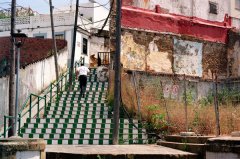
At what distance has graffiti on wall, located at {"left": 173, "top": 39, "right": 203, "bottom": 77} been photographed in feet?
78.8

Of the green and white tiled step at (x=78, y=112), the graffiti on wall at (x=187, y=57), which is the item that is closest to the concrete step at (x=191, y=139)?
the green and white tiled step at (x=78, y=112)

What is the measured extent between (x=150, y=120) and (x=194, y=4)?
1486 cm

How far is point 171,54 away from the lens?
2380cm

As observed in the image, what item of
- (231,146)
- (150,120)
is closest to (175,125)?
(150,120)

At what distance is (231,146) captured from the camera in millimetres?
6809

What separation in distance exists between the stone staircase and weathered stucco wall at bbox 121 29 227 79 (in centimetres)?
594

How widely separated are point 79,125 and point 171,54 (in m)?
11.5

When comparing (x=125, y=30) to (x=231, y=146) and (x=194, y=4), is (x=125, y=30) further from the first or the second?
(x=231, y=146)

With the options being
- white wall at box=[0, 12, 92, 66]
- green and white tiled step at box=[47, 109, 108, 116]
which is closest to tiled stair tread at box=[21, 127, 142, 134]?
green and white tiled step at box=[47, 109, 108, 116]

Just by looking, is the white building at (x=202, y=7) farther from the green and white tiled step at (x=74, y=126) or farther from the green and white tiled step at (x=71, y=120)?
the green and white tiled step at (x=74, y=126)

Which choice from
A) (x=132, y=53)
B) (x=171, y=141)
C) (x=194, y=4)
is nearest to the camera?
(x=171, y=141)

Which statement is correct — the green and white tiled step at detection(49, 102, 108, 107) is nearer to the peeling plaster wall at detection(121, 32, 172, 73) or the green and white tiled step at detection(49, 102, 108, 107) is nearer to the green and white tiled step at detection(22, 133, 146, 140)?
the green and white tiled step at detection(22, 133, 146, 140)

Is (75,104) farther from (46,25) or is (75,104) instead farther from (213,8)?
(213,8)

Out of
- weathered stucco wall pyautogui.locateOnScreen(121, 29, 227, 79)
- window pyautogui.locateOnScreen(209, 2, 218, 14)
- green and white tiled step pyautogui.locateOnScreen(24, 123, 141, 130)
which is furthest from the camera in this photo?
→ window pyautogui.locateOnScreen(209, 2, 218, 14)
